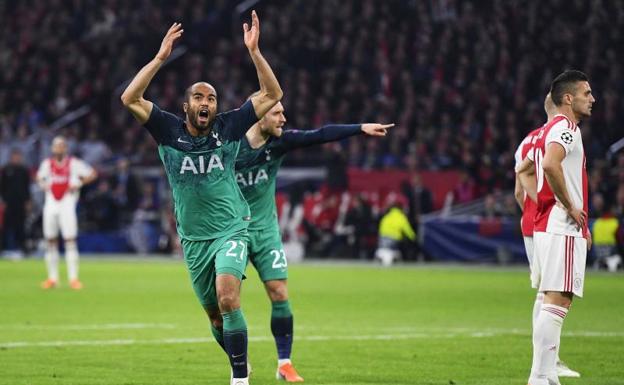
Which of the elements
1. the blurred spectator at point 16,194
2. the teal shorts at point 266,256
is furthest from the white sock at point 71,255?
the teal shorts at point 266,256

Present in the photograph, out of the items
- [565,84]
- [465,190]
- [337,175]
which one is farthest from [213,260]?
[337,175]

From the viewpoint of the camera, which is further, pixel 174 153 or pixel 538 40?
pixel 538 40

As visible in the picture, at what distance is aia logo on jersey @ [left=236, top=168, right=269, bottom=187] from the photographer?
461 inches

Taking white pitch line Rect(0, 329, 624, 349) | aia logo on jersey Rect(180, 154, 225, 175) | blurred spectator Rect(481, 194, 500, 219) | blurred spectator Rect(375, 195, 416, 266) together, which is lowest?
white pitch line Rect(0, 329, 624, 349)

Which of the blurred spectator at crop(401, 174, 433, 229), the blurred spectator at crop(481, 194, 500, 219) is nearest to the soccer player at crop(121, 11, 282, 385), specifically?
the blurred spectator at crop(481, 194, 500, 219)

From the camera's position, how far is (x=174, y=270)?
29703mm

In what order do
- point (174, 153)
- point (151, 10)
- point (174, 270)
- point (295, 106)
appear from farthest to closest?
point (151, 10)
point (295, 106)
point (174, 270)
point (174, 153)

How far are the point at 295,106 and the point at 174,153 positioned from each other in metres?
27.6

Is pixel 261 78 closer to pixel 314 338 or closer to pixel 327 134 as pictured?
pixel 327 134

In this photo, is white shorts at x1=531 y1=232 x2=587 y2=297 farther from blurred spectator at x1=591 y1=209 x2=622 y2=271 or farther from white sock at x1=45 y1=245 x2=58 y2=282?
blurred spectator at x1=591 y1=209 x2=622 y2=271

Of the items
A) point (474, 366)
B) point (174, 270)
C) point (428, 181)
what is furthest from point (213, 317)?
point (428, 181)

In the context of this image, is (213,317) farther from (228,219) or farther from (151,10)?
(151,10)

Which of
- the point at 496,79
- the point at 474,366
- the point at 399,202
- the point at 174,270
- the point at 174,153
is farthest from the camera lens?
the point at 496,79

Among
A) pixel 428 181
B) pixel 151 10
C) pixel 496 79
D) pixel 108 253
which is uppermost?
pixel 151 10
